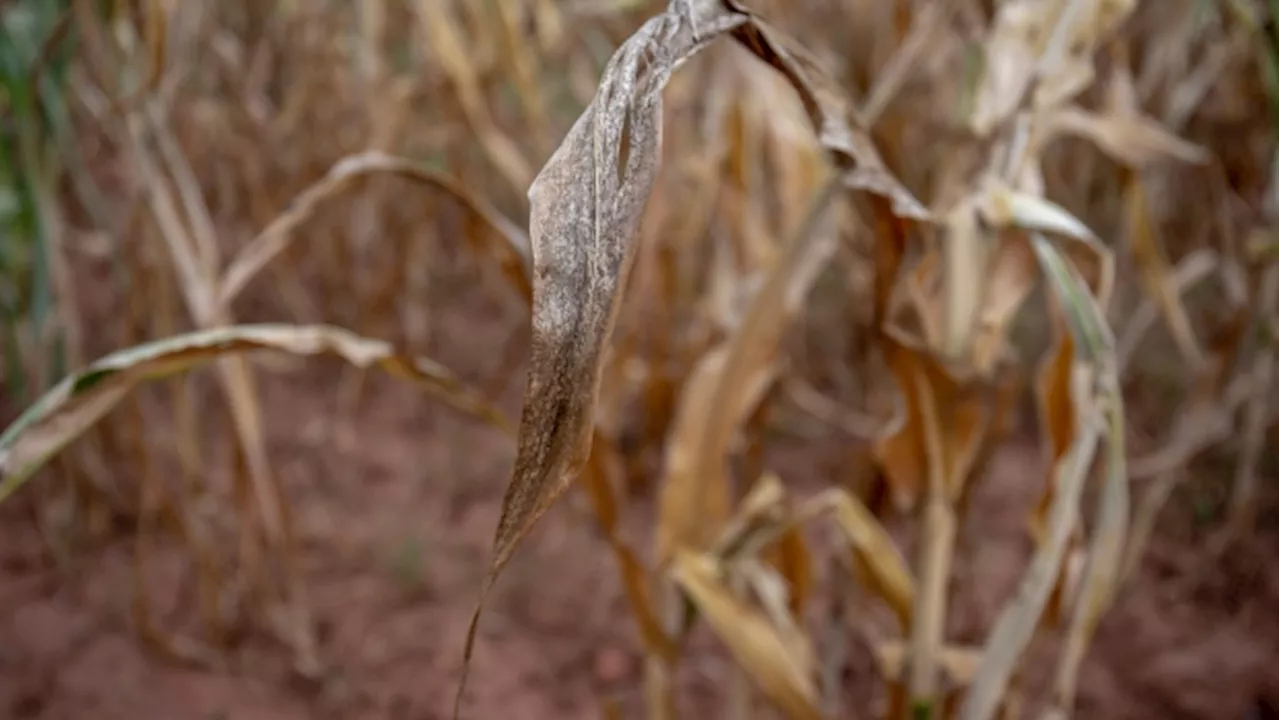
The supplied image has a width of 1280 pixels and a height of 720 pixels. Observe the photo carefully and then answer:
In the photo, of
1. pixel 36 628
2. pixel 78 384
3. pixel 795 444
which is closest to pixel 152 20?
pixel 78 384

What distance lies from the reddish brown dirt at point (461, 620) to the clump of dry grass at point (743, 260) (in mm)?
54

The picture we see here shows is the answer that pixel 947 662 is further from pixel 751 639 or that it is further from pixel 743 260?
pixel 743 260

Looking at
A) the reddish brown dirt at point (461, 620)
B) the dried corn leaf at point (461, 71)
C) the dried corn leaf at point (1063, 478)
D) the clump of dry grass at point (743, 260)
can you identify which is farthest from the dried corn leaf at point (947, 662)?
the dried corn leaf at point (461, 71)

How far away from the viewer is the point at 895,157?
0.93 meters

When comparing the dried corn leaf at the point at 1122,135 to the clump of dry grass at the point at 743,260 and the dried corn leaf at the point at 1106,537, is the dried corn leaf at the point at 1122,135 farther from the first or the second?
the dried corn leaf at the point at 1106,537

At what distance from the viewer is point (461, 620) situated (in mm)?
889

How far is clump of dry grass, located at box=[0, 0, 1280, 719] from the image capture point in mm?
384

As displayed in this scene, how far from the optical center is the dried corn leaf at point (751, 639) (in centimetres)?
51

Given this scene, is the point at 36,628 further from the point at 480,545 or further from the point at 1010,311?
the point at 1010,311

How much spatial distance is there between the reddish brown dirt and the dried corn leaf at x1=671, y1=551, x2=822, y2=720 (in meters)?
0.33

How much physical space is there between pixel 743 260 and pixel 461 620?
0.44 meters

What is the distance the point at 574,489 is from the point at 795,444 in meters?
0.34

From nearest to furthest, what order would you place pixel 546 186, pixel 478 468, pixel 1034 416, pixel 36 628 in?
pixel 546 186 < pixel 36 628 < pixel 478 468 < pixel 1034 416

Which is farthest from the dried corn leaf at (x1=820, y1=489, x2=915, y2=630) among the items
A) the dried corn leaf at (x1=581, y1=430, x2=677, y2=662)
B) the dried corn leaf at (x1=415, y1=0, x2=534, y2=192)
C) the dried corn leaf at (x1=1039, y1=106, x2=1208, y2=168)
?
the dried corn leaf at (x1=415, y1=0, x2=534, y2=192)
